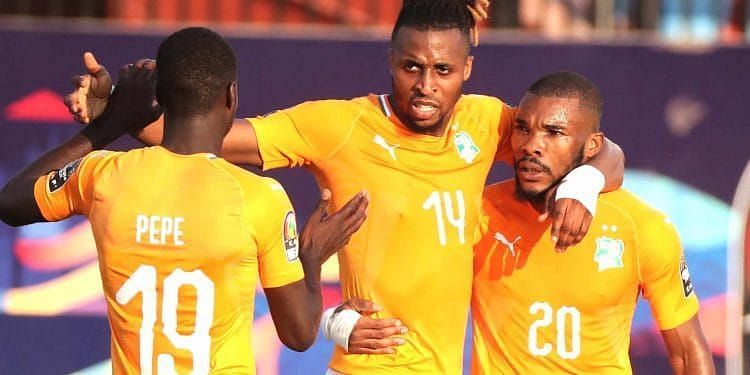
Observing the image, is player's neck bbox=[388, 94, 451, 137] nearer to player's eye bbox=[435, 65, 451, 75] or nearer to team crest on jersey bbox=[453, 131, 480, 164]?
team crest on jersey bbox=[453, 131, 480, 164]

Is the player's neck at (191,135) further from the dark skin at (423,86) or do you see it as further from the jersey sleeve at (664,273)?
the jersey sleeve at (664,273)

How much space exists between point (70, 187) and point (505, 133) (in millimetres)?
2094

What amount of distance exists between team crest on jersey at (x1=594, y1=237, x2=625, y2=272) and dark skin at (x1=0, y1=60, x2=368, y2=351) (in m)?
1.41

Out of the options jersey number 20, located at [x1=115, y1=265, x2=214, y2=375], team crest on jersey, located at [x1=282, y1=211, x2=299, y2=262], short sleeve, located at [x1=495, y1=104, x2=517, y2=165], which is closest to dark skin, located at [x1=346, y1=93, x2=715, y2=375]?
short sleeve, located at [x1=495, y1=104, x2=517, y2=165]

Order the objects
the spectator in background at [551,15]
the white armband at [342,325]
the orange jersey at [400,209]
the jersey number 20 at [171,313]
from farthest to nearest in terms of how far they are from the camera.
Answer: the spectator in background at [551,15], the orange jersey at [400,209], the white armband at [342,325], the jersey number 20 at [171,313]

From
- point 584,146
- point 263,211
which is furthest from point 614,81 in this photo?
point 263,211

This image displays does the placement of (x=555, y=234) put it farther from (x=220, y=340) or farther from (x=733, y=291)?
(x=733, y=291)

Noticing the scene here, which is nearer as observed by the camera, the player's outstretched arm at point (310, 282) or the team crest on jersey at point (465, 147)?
the player's outstretched arm at point (310, 282)

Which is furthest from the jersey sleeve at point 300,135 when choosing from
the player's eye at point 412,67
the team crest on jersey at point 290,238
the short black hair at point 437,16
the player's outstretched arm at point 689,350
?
the player's outstretched arm at point 689,350

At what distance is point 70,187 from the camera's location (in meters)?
4.46

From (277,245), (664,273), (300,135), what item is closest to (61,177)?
(277,245)

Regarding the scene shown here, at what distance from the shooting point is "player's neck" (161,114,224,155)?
435 cm

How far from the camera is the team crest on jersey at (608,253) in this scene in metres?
5.68

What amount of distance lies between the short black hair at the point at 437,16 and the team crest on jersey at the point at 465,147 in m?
0.37
